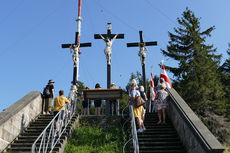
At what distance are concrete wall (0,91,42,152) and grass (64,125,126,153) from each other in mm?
1888

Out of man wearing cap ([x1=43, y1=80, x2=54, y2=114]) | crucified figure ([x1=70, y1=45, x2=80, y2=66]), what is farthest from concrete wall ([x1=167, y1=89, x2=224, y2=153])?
crucified figure ([x1=70, y1=45, x2=80, y2=66])

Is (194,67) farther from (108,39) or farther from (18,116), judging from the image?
(18,116)

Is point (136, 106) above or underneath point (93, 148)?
above

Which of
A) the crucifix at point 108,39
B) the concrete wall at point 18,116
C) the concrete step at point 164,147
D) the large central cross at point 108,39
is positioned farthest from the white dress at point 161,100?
the large central cross at point 108,39

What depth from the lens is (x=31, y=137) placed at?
28.1ft

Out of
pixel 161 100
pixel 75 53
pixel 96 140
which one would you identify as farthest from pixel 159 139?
pixel 75 53

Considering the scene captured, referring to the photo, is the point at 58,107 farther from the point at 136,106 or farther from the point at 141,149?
the point at 141,149

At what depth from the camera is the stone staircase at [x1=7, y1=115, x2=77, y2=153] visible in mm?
7707

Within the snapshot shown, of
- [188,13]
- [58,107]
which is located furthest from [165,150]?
[188,13]

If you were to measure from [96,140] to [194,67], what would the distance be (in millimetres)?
11120

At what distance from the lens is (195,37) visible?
18.9 m

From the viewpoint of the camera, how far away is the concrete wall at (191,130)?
578 cm

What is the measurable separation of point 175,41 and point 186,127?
14053 millimetres

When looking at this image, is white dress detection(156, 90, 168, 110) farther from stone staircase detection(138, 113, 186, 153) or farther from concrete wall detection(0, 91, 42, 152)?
concrete wall detection(0, 91, 42, 152)
